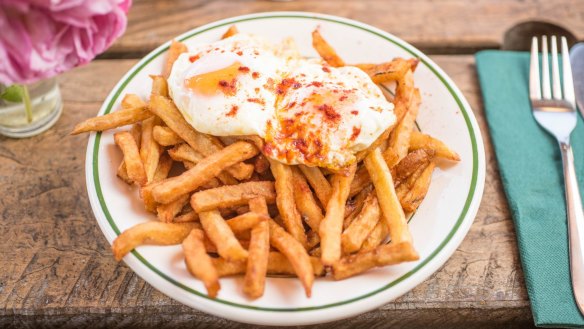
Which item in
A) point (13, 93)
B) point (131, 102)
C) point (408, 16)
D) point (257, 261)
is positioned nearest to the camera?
point (257, 261)

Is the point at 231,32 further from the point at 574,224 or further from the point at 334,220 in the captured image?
the point at 574,224

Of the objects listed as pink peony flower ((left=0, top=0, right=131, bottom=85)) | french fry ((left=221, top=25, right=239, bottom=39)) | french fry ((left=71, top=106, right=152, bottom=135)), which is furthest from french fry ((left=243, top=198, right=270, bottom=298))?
french fry ((left=221, top=25, right=239, bottom=39))

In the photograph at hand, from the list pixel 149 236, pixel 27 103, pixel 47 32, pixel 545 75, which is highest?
pixel 545 75

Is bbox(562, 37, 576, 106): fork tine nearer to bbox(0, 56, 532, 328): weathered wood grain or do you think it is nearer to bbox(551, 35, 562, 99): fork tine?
bbox(551, 35, 562, 99): fork tine

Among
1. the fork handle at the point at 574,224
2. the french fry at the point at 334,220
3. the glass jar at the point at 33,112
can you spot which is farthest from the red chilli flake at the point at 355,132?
the glass jar at the point at 33,112

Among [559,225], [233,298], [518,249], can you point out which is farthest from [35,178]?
[559,225]

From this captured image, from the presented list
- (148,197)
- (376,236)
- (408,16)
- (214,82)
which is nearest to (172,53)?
(214,82)
